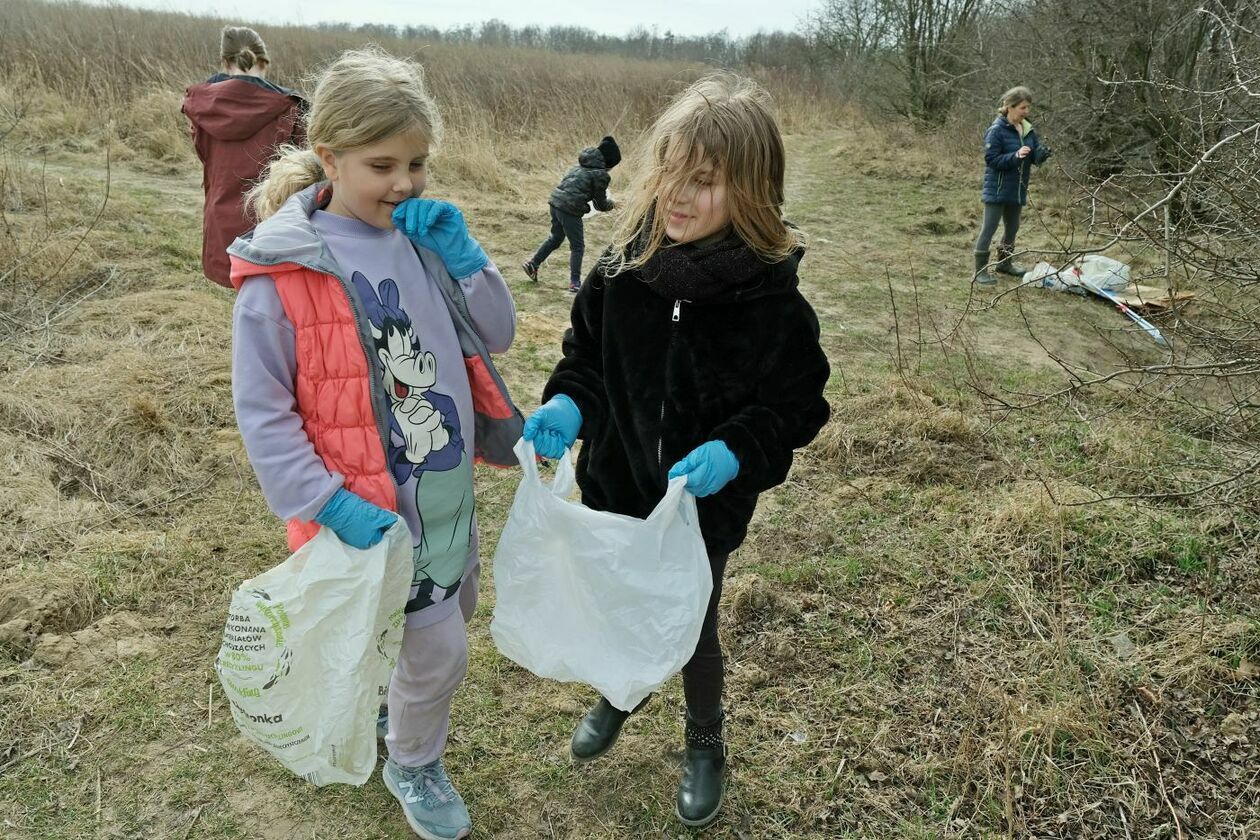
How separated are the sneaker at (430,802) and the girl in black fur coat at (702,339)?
64 centimetres

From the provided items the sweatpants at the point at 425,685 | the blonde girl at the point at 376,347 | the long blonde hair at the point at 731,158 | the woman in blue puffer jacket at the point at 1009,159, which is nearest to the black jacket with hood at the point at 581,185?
the woman in blue puffer jacket at the point at 1009,159

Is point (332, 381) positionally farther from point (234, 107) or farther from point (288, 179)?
point (234, 107)

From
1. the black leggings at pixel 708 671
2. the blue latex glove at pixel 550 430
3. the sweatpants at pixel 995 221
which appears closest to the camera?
the blue latex glove at pixel 550 430

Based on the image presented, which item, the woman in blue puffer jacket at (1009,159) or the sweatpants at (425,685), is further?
the woman in blue puffer jacket at (1009,159)

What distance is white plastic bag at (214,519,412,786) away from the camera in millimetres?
1550

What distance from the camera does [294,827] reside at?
6.44 ft

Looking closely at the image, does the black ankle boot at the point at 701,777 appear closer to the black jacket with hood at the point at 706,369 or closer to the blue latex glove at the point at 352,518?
the black jacket with hood at the point at 706,369

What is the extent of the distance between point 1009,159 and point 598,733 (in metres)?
6.12

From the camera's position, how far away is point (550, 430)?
1740 millimetres

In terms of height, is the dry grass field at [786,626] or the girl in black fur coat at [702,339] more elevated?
the girl in black fur coat at [702,339]

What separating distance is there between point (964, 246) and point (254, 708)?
8269 mm

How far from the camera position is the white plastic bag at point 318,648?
155 cm

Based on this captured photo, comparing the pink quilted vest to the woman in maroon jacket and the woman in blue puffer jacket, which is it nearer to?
the woman in maroon jacket

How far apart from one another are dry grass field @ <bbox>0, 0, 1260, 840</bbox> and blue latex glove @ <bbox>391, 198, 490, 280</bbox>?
1.34 meters
